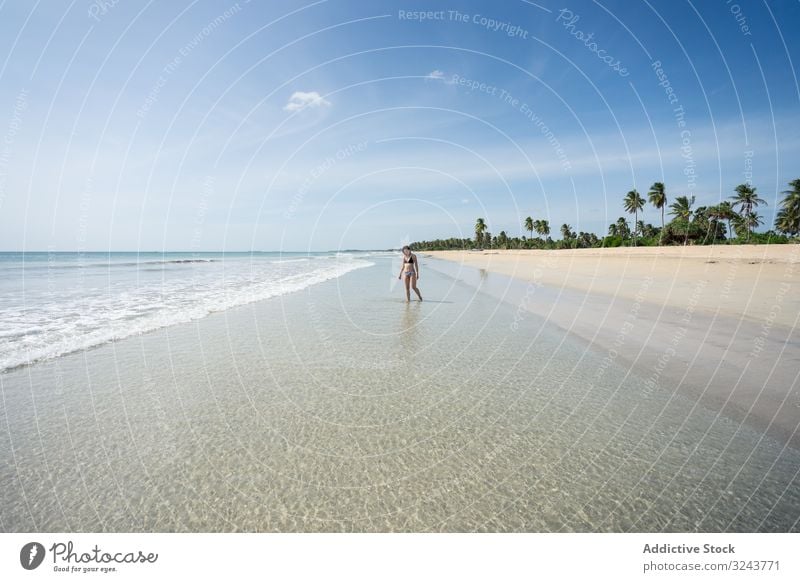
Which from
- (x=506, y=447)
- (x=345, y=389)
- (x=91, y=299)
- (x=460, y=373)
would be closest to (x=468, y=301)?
(x=460, y=373)

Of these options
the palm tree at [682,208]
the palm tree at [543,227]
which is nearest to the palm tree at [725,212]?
the palm tree at [682,208]

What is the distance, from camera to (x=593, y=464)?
4.71 m

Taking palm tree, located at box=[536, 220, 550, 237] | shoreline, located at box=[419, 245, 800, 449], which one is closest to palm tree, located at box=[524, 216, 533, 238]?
palm tree, located at box=[536, 220, 550, 237]

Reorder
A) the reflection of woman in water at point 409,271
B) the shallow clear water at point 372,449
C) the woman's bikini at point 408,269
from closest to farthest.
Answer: the shallow clear water at point 372,449
the reflection of woman in water at point 409,271
the woman's bikini at point 408,269

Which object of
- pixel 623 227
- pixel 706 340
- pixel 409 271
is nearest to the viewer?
pixel 706 340

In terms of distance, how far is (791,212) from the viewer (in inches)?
3066

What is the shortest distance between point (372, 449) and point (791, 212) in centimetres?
11022

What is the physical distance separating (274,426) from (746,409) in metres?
7.63
